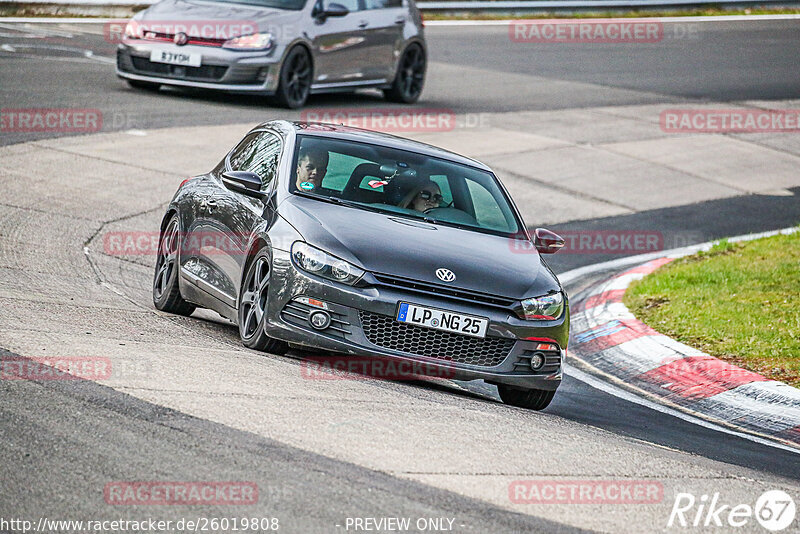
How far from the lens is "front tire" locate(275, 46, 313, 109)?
58.4 ft

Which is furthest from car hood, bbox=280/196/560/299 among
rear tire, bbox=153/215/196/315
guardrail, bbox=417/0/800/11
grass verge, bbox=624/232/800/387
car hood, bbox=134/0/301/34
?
Answer: guardrail, bbox=417/0/800/11

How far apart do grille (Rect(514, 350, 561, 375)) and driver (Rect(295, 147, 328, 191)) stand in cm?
181

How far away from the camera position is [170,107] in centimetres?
1756

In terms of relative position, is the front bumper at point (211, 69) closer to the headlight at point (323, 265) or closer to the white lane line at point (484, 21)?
the white lane line at point (484, 21)

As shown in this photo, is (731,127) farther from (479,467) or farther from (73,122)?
(479,467)

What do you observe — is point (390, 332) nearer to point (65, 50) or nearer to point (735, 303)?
point (735, 303)

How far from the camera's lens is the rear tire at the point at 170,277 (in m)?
9.09

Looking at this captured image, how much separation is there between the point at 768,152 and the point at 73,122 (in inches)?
422

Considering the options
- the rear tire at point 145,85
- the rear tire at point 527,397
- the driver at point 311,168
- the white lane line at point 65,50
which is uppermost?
the driver at point 311,168

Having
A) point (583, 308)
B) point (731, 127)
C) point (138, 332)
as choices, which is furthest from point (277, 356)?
point (731, 127)

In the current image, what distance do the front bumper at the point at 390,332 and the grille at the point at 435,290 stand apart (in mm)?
32

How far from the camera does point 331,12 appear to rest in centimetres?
1836

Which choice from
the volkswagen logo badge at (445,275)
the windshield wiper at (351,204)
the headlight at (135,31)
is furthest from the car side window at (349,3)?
the volkswagen logo badge at (445,275)

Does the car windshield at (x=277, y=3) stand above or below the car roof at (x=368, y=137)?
above
